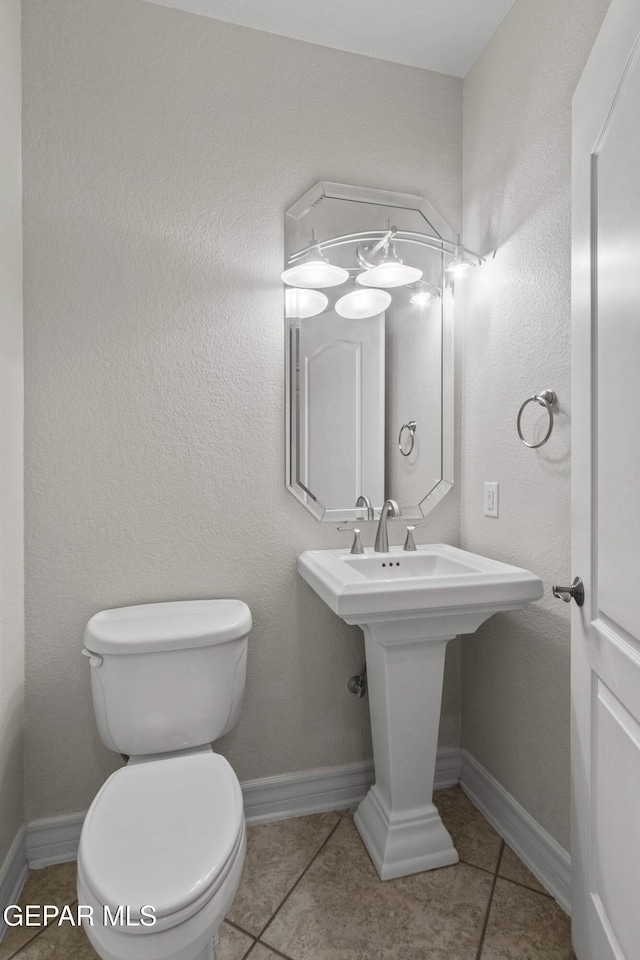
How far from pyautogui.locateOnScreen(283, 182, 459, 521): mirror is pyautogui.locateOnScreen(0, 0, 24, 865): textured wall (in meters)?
0.80

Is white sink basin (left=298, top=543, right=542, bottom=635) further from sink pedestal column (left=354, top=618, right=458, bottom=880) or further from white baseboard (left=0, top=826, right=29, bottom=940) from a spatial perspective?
white baseboard (left=0, top=826, right=29, bottom=940)

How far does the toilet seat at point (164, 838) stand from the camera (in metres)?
0.94

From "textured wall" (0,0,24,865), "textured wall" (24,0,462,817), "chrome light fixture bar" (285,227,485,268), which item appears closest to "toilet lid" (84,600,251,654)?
"textured wall" (24,0,462,817)

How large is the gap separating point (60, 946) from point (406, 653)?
3.67 ft

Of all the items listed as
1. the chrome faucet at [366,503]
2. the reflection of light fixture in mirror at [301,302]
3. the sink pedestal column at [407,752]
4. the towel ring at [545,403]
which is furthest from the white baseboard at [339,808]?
the reflection of light fixture in mirror at [301,302]

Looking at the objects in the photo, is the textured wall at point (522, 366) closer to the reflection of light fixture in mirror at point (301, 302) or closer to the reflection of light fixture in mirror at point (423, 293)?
the reflection of light fixture in mirror at point (423, 293)

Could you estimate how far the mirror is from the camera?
5.83 ft

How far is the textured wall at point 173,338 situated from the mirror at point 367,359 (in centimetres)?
7

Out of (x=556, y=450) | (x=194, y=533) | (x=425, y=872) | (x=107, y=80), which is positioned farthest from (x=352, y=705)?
(x=107, y=80)

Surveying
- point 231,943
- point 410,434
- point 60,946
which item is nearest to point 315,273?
point 410,434

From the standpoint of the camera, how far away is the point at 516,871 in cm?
152

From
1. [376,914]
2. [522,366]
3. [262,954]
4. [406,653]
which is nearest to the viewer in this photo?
[262,954]

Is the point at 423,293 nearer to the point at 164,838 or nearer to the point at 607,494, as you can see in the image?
the point at 607,494

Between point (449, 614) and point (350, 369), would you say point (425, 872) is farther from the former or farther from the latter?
point (350, 369)
